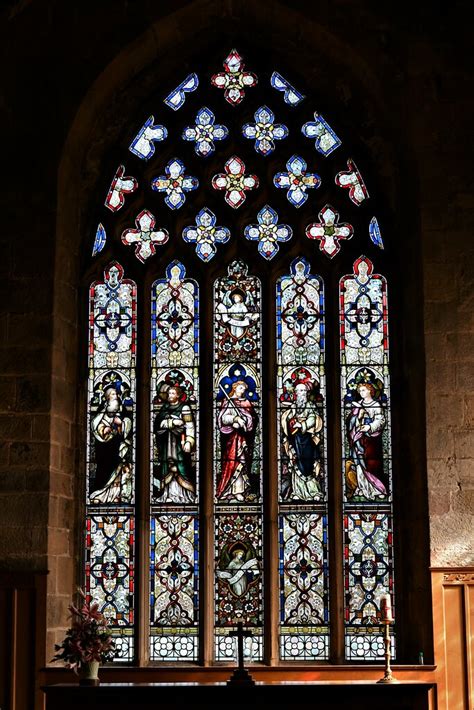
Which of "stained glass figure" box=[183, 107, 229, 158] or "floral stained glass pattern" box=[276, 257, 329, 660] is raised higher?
"stained glass figure" box=[183, 107, 229, 158]

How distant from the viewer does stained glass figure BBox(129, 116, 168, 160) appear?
35.6 feet

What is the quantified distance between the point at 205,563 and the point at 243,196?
3137 mm

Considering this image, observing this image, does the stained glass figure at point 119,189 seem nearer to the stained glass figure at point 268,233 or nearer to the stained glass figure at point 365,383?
the stained glass figure at point 268,233

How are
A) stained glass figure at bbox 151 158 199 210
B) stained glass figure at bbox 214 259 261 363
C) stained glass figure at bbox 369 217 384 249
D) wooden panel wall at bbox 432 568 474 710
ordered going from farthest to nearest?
1. stained glass figure at bbox 151 158 199 210
2. stained glass figure at bbox 369 217 384 249
3. stained glass figure at bbox 214 259 261 363
4. wooden panel wall at bbox 432 568 474 710

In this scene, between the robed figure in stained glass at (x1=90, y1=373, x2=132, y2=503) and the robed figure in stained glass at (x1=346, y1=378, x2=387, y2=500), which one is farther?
the robed figure in stained glass at (x1=90, y1=373, x2=132, y2=503)

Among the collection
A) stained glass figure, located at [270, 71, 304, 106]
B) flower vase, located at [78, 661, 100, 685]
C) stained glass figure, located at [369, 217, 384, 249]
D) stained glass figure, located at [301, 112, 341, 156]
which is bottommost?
flower vase, located at [78, 661, 100, 685]

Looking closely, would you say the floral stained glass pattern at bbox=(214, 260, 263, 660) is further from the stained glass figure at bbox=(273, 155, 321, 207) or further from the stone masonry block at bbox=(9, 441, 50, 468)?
the stone masonry block at bbox=(9, 441, 50, 468)

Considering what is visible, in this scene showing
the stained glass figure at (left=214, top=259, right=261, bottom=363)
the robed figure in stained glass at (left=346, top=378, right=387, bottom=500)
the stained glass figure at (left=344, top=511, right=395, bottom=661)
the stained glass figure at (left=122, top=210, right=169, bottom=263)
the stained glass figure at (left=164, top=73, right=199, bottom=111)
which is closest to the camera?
the stained glass figure at (left=344, top=511, right=395, bottom=661)

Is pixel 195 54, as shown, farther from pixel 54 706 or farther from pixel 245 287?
pixel 54 706

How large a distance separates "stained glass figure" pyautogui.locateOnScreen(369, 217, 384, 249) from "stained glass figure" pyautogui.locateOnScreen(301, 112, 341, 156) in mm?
731

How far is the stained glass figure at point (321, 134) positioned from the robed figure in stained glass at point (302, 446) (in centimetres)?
208

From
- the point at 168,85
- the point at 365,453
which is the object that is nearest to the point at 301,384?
the point at 365,453

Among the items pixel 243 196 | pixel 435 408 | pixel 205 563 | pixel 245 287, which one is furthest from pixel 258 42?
pixel 205 563

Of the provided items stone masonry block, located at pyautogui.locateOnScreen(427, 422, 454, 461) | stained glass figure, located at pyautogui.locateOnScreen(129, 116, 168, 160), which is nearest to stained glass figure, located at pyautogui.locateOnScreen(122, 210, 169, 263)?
stained glass figure, located at pyautogui.locateOnScreen(129, 116, 168, 160)
